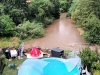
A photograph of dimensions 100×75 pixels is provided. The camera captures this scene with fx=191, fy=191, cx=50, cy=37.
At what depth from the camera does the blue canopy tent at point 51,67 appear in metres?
9.63

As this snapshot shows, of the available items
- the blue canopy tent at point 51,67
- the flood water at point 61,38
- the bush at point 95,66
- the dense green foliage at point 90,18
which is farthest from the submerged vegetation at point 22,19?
the bush at point 95,66

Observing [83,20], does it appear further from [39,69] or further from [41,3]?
[39,69]

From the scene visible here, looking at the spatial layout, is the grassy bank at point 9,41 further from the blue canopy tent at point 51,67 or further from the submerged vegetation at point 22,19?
the blue canopy tent at point 51,67

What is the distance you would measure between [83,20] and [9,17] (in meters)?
7.36

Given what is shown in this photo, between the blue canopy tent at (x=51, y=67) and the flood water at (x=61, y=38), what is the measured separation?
511 centimetres

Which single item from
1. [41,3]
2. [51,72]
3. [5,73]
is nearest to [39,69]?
[51,72]

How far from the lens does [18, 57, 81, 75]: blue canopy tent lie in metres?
9.63

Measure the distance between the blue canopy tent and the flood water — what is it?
5.11 meters

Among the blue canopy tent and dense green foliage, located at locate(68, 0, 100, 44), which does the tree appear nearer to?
dense green foliage, located at locate(68, 0, 100, 44)

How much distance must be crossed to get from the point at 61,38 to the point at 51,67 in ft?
27.2

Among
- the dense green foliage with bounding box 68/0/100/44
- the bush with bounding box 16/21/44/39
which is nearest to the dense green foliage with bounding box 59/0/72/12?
the dense green foliage with bounding box 68/0/100/44

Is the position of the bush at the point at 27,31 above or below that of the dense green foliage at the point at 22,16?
below

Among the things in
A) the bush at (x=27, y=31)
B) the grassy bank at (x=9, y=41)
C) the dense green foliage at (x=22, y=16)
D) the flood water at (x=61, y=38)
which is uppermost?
the dense green foliage at (x=22, y=16)

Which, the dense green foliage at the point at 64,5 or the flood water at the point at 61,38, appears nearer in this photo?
the flood water at the point at 61,38
